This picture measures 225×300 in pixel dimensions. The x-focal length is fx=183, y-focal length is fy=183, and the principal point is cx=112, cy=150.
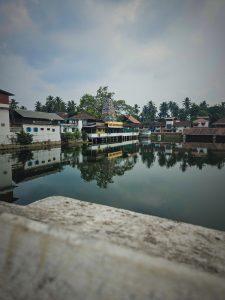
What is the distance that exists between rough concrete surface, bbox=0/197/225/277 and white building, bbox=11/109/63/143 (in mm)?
31705

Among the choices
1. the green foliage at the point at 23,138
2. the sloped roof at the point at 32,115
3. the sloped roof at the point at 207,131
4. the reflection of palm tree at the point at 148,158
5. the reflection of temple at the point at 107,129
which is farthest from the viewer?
the sloped roof at the point at 207,131

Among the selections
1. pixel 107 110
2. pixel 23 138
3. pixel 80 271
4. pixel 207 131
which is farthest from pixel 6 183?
pixel 207 131

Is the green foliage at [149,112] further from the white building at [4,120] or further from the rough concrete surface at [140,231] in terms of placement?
the rough concrete surface at [140,231]

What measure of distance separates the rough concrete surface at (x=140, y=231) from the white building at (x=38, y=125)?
104 feet

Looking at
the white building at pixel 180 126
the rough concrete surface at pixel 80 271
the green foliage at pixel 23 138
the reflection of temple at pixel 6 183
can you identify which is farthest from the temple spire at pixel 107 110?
the rough concrete surface at pixel 80 271

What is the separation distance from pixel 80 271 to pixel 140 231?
6.72 feet

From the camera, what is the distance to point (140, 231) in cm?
372

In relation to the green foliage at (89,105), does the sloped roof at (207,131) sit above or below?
below

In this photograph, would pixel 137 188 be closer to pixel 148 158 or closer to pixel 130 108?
pixel 148 158

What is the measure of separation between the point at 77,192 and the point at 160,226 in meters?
8.45

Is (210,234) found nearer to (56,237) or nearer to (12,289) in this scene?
(56,237)

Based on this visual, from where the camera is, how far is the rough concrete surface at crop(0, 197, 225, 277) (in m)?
2.64

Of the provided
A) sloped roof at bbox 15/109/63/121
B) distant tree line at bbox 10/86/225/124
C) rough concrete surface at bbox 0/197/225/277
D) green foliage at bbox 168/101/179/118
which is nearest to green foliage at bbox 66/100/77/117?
distant tree line at bbox 10/86/225/124

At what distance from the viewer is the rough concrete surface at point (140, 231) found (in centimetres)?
264
